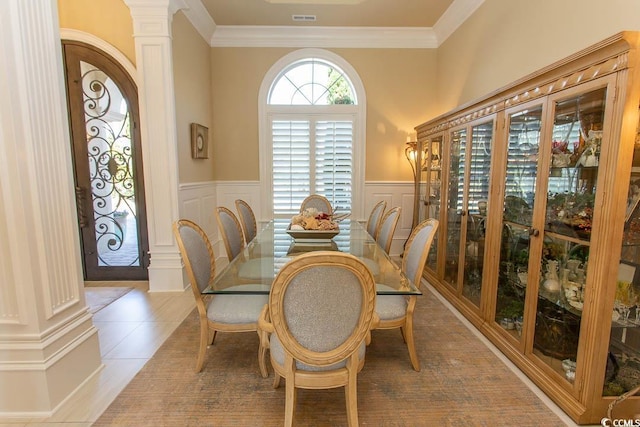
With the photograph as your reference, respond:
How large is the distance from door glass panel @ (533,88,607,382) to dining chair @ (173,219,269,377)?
179 cm

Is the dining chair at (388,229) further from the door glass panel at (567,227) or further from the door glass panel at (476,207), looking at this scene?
the door glass panel at (567,227)

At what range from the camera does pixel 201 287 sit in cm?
200

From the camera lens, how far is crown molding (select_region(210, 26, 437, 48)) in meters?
4.43

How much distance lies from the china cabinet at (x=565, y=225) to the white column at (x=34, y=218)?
281 cm

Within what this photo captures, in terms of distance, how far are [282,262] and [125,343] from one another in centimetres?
145

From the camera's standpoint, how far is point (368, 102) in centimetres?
466

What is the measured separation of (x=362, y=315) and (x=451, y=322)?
178 cm

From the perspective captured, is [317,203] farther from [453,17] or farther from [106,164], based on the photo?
[453,17]

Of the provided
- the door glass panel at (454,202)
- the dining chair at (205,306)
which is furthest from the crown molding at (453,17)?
the dining chair at (205,306)

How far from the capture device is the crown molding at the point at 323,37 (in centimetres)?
443

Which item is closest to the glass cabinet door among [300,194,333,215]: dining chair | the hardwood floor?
the hardwood floor

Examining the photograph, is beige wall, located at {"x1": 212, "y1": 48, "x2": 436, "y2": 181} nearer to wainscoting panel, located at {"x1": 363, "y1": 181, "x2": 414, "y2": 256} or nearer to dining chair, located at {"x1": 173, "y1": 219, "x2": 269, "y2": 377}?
wainscoting panel, located at {"x1": 363, "y1": 181, "x2": 414, "y2": 256}

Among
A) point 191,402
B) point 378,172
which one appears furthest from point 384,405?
point 378,172

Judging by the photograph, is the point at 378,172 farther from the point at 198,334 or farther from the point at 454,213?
the point at 198,334
